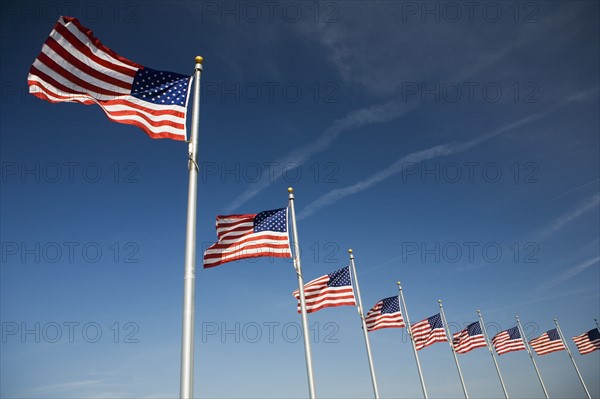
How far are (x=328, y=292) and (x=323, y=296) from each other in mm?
349

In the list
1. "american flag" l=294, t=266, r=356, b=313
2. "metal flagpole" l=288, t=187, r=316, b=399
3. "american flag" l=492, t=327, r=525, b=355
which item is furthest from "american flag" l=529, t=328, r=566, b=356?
"metal flagpole" l=288, t=187, r=316, b=399

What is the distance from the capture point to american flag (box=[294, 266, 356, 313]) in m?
20.7

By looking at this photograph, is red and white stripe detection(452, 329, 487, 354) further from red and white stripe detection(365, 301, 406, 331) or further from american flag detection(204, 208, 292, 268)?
american flag detection(204, 208, 292, 268)

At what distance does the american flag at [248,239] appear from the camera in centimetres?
1491

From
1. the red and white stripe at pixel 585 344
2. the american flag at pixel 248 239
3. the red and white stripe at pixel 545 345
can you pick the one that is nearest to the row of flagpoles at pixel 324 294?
the american flag at pixel 248 239

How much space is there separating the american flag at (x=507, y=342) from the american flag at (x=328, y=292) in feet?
88.8

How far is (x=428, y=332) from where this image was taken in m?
31.0

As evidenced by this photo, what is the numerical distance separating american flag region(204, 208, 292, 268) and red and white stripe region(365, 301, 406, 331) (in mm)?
12402

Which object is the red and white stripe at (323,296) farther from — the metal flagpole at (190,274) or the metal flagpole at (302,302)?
the metal flagpole at (190,274)

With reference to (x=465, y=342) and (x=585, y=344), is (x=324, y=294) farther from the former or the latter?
(x=585, y=344)

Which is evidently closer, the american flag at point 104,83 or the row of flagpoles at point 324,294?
the american flag at point 104,83

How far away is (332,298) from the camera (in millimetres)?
21031

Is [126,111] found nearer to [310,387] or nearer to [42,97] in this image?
[42,97]

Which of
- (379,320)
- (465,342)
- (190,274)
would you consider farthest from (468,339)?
(190,274)
